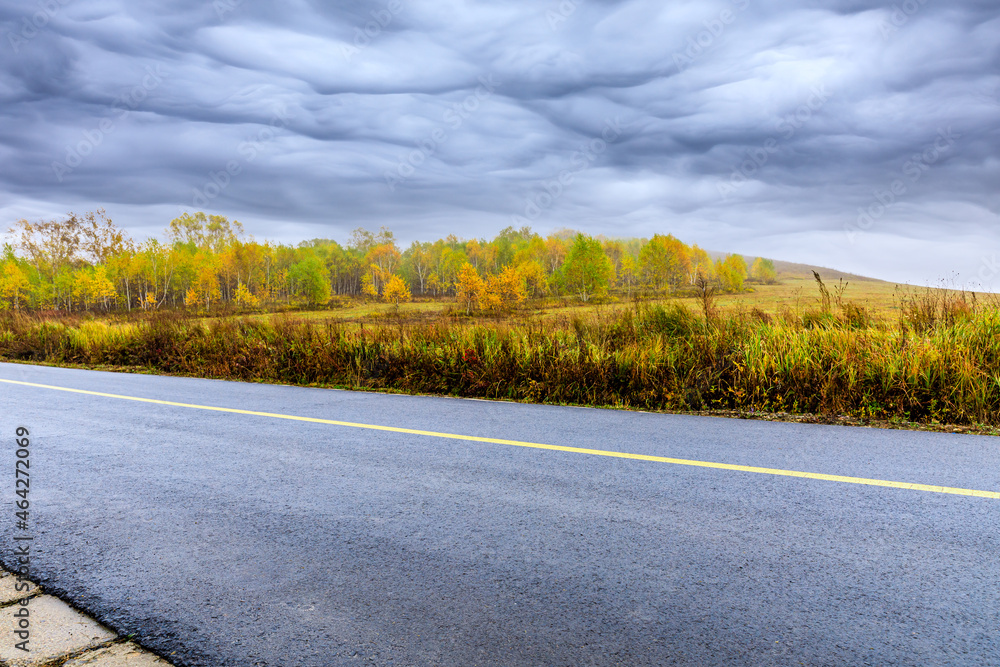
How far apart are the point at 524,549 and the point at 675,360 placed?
255 inches

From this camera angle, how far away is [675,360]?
9469mm

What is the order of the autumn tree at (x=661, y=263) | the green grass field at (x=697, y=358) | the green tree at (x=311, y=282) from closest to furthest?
1. the green grass field at (x=697, y=358)
2. the green tree at (x=311, y=282)
3. the autumn tree at (x=661, y=263)

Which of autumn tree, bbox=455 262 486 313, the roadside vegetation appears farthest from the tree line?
the roadside vegetation

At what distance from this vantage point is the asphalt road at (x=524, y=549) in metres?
2.67

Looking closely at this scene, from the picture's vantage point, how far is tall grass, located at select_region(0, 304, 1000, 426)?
7984mm

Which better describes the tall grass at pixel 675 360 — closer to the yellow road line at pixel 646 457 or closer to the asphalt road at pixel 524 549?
the asphalt road at pixel 524 549

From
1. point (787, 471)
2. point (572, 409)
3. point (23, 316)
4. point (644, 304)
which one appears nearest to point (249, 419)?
point (572, 409)

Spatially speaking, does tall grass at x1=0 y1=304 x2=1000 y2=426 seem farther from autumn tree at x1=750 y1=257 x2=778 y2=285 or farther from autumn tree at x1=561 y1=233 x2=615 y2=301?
autumn tree at x1=750 y1=257 x2=778 y2=285

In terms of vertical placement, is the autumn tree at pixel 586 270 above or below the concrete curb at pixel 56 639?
above

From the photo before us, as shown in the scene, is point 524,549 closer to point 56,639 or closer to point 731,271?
point 56,639

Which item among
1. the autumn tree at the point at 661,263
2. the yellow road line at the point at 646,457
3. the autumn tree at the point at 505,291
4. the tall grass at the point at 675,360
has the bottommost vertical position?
the yellow road line at the point at 646,457

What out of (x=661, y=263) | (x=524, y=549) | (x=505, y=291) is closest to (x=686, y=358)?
(x=524, y=549)

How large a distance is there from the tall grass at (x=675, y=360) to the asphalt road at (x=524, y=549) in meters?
1.62

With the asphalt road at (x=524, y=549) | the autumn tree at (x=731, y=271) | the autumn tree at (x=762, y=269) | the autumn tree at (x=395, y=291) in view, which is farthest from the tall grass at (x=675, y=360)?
the autumn tree at (x=762, y=269)
